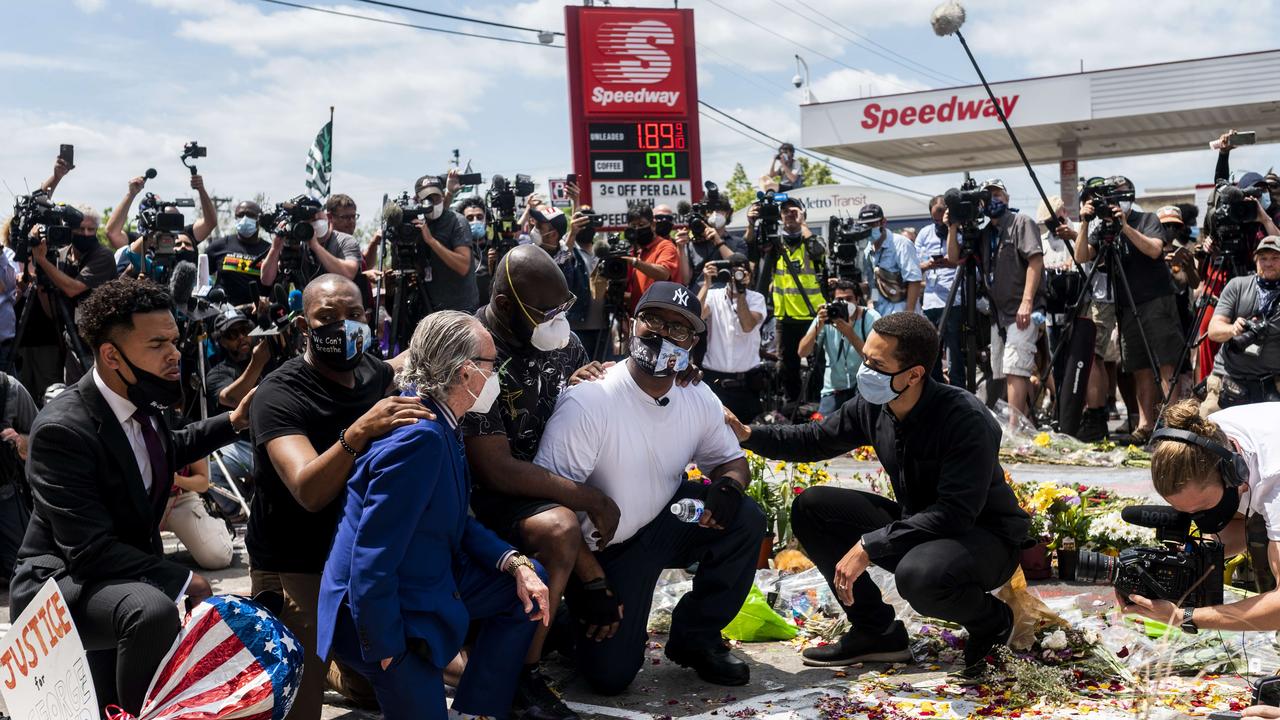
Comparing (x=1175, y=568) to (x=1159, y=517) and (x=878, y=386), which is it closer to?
(x=1159, y=517)

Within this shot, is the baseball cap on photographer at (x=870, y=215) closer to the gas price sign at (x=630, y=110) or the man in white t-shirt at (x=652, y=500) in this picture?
the gas price sign at (x=630, y=110)

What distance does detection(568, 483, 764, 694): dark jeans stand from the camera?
416cm

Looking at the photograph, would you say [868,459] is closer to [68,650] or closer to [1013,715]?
[1013,715]

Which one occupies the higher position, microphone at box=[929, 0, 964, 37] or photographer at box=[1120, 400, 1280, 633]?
microphone at box=[929, 0, 964, 37]

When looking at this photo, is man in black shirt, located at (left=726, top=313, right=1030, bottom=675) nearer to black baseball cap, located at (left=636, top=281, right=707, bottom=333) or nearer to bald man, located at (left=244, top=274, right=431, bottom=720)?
black baseball cap, located at (left=636, top=281, right=707, bottom=333)

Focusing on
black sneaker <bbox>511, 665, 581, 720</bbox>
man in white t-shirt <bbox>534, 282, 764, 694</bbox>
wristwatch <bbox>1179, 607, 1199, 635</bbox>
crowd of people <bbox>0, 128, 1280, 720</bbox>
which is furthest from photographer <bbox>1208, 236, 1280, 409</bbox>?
black sneaker <bbox>511, 665, 581, 720</bbox>

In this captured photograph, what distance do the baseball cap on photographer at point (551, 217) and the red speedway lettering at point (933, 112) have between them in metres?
13.6

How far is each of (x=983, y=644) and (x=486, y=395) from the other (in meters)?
2.10

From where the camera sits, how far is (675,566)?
4.43m

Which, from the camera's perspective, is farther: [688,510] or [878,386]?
[878,386]

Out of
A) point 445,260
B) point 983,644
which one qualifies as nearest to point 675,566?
point 983,644

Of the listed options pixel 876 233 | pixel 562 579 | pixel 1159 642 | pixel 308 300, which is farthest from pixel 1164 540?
pixel 876 233

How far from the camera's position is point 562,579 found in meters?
3.92

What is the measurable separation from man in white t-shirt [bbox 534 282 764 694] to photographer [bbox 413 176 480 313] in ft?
11.9
